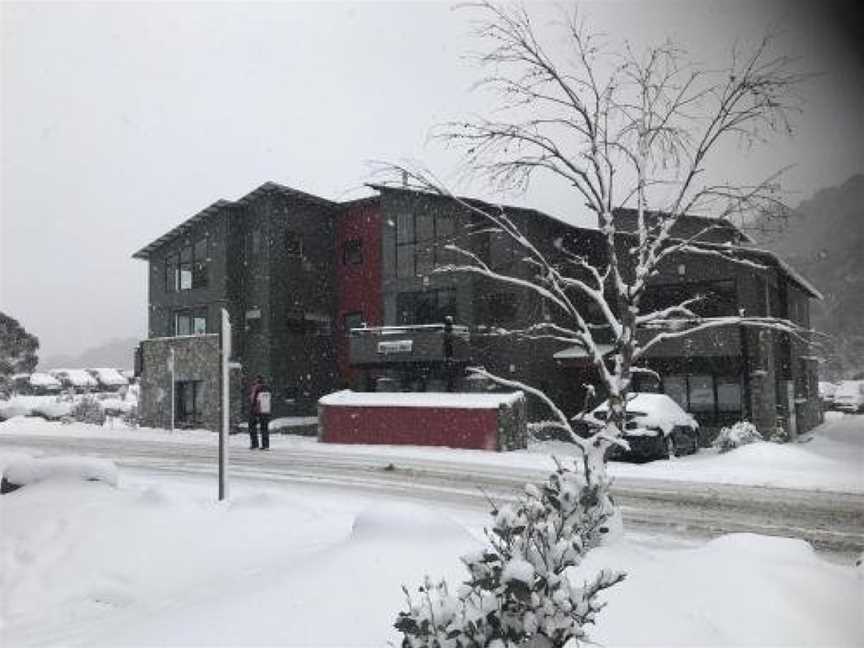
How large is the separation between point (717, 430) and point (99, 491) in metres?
18.4

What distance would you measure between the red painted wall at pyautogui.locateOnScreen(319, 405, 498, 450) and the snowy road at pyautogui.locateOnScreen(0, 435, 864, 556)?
2.20m

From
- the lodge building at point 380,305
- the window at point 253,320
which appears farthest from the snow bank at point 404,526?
the window at point 253,320

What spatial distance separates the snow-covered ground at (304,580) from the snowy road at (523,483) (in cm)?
151

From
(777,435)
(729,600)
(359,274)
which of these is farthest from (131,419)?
(729,600)

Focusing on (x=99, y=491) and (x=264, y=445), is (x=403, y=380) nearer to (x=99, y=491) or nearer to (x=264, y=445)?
(x=264, y=445)

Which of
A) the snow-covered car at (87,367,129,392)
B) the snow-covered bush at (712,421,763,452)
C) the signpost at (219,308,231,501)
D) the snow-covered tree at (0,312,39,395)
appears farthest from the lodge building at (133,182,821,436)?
the snow-covered car at (87,367,129,392)

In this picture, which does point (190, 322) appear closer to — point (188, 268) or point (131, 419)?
point (188, 268)

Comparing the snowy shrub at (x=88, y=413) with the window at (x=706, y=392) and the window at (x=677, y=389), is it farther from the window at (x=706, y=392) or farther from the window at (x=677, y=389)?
the window at (x=706, y=392)

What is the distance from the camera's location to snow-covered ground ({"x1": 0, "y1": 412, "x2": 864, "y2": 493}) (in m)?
12.1

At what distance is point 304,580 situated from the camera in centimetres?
448

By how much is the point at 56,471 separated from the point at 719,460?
12830 millimetres

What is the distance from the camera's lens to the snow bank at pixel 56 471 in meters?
8.61

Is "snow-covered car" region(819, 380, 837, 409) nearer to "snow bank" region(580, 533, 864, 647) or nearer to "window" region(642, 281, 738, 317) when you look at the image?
"window" region(642, 281, 738, 317)

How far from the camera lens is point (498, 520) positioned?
3.10 m
